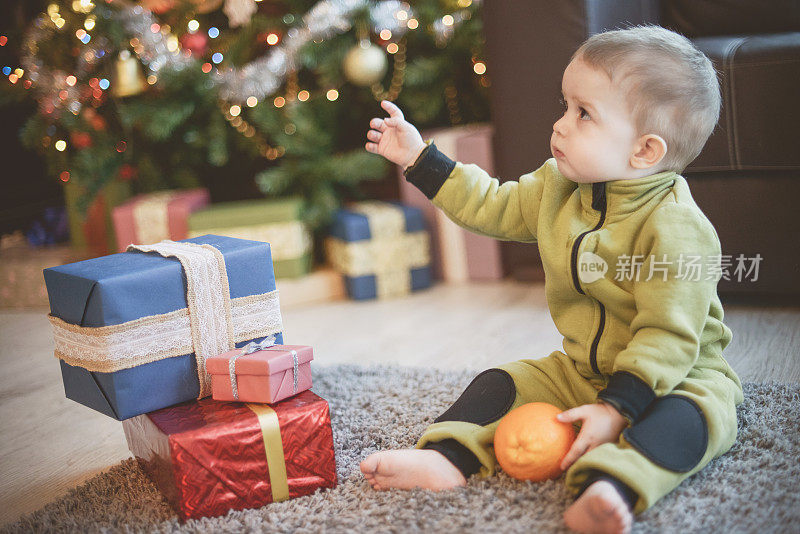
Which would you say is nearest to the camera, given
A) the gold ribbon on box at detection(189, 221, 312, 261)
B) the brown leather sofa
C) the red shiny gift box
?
the red shiny gift box

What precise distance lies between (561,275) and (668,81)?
261 millimetres

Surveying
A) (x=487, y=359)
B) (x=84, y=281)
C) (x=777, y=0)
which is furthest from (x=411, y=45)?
(x=84, y=281)

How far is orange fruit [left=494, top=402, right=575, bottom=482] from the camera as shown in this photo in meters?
0.85

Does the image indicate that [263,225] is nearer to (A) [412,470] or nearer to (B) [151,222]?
(B) [151,222]

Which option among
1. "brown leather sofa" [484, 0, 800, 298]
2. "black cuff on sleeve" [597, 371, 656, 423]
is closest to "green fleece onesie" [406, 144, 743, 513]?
"black cuff on sleeve" [597, 371, 656, 423]

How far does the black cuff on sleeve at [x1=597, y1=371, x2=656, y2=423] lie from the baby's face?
250mm

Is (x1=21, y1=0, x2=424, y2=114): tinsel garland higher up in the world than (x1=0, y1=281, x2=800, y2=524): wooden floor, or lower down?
higher up

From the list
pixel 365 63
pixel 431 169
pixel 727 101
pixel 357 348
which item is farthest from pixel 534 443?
pixel 365 63

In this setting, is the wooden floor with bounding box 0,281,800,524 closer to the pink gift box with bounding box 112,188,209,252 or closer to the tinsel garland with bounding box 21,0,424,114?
the pink gift box with bounding box 112,188,209,252

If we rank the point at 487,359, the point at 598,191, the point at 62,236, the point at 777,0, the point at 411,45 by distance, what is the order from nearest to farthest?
1. the point at 598,191
2. the point at 487,359
3. the point at 777,0
4. the point at 411,45
5. the point at 62,236

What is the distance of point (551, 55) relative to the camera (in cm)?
155

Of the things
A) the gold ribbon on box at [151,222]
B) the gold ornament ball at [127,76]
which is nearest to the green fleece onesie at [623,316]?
the gold ribbon on box at [151,222]

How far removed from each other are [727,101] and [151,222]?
4.32 ft

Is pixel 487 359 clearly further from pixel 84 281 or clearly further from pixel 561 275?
pixel 84 281
